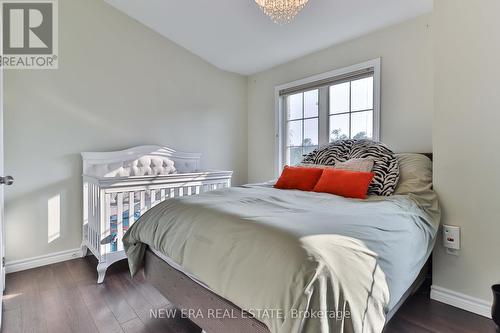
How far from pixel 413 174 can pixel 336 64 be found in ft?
5.24

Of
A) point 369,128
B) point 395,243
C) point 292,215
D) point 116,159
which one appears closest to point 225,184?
point 116,159

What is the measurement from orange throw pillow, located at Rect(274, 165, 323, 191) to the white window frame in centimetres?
88

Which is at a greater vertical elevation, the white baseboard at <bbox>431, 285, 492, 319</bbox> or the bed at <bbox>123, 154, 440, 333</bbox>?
the bed at <bbox>123, 154, 440, 333</bbox>

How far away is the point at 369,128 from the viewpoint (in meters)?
2.79

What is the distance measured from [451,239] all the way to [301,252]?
148cm

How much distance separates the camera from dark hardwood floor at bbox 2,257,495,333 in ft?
5.11

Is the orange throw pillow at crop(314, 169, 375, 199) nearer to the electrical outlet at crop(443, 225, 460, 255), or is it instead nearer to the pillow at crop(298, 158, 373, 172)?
the pillow at crop(298, 158, 373, 172)

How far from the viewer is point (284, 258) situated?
0.95 m

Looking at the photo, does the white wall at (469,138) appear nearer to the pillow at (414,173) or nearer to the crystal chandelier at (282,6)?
the pillow at (414,173)

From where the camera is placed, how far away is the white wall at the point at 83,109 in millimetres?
2400

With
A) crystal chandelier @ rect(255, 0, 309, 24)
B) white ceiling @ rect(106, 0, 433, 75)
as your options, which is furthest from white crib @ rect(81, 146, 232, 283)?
crystal chandelier @ rect(255, 0, 309, 24)

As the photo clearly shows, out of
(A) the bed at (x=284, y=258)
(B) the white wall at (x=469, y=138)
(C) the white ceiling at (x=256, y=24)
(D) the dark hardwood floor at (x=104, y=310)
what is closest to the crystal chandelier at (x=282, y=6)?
(C) the white ceiling at (x=256, y=24)

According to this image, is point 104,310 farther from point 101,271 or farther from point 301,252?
point 301,252

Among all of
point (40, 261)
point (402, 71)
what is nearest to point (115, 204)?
point (40, 261)
